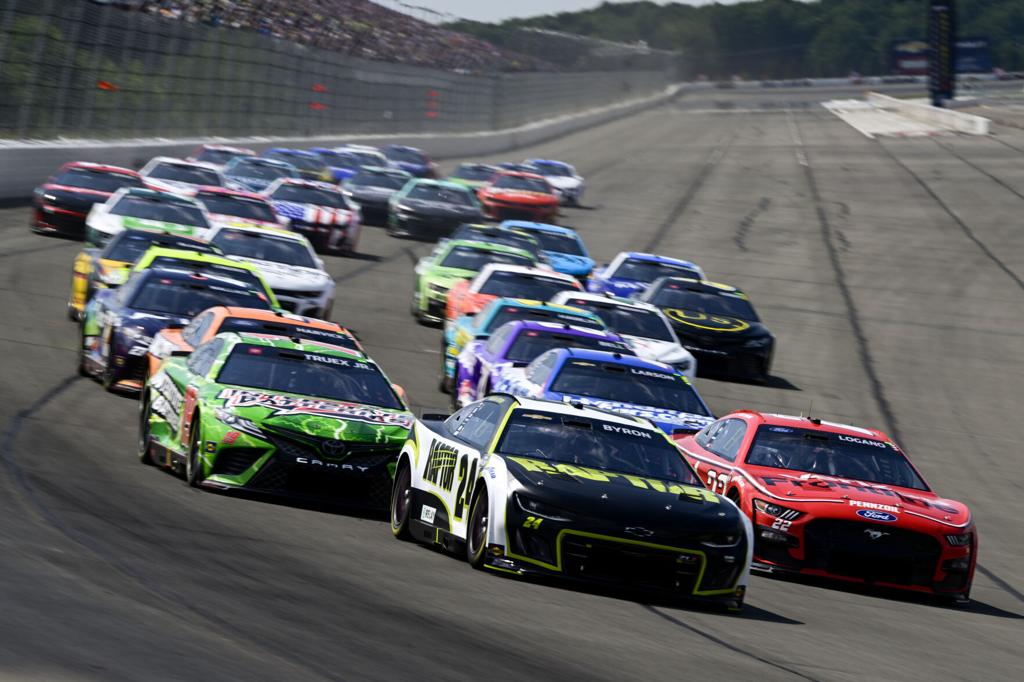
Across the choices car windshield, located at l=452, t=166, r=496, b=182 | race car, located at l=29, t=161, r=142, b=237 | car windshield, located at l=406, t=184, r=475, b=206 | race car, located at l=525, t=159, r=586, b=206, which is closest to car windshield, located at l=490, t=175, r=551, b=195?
car windshield, located at l=452, t=166, r=496, b=182

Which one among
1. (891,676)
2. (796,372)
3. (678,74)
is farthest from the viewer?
(678,74)

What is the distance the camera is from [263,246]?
24609 millimetres

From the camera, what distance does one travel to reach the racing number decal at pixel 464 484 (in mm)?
10945

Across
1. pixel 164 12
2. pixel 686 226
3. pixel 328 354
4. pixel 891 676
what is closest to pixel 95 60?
→ pixel 164 12

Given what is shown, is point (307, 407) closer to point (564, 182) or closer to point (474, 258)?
point (474, 258)

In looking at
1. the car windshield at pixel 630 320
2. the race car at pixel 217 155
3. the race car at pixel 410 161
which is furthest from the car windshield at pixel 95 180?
the race car at pixel 410 161

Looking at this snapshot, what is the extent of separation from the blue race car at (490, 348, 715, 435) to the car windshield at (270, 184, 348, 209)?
18.6 metres

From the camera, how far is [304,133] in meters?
70.2

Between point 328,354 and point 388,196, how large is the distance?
96.0 ft

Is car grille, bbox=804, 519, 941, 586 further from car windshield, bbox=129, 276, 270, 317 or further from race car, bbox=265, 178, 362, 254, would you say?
race car, bbox=265, 178, 362, 254

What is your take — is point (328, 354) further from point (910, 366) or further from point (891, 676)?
point (910, 366)

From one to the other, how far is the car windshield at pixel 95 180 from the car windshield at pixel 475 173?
18991 millimetres

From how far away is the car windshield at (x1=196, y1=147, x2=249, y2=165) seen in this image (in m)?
44.7

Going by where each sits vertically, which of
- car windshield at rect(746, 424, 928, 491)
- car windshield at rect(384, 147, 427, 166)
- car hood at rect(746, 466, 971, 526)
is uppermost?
car windshield at rect(384, 147, 427, 166)
